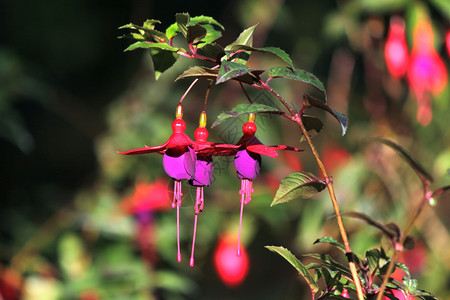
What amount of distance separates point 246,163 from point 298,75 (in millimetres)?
72

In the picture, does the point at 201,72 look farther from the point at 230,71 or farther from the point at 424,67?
the point at 424,67

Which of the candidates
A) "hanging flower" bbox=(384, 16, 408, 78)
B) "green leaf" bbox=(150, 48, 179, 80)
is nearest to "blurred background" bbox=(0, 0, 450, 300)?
"hanging flower" bbox=(384, 16, 408, 78)

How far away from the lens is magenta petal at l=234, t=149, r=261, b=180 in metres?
0.46

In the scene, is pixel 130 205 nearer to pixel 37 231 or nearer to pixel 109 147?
pixel 109 147

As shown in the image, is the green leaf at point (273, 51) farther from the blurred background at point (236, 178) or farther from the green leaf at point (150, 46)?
the blurred background at point (236, 178)

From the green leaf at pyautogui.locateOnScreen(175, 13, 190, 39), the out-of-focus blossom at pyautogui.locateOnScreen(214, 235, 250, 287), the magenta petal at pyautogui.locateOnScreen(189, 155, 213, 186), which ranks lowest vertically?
the magenta petal at pyautogui.locateOnScreen(189, 155, 213, 186)

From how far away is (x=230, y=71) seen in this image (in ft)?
1.36

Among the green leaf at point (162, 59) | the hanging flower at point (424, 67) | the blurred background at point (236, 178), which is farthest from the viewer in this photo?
the blurred background at point (236, 178)

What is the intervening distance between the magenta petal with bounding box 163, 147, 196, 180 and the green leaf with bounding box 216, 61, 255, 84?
0.07 meters

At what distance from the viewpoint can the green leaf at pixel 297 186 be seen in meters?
0.45

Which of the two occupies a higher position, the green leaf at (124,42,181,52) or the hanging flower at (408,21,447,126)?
the hanging flower at (408,21,447,126)

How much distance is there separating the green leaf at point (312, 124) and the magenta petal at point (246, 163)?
39 mm

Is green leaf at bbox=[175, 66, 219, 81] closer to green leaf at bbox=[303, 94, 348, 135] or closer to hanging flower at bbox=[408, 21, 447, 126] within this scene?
green leaf at bbox=[303, 94, 348, 135]

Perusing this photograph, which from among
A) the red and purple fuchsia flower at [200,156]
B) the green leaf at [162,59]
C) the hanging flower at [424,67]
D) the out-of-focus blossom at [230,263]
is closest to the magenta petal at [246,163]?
the red and purple fuchsia flower at [200,156]
